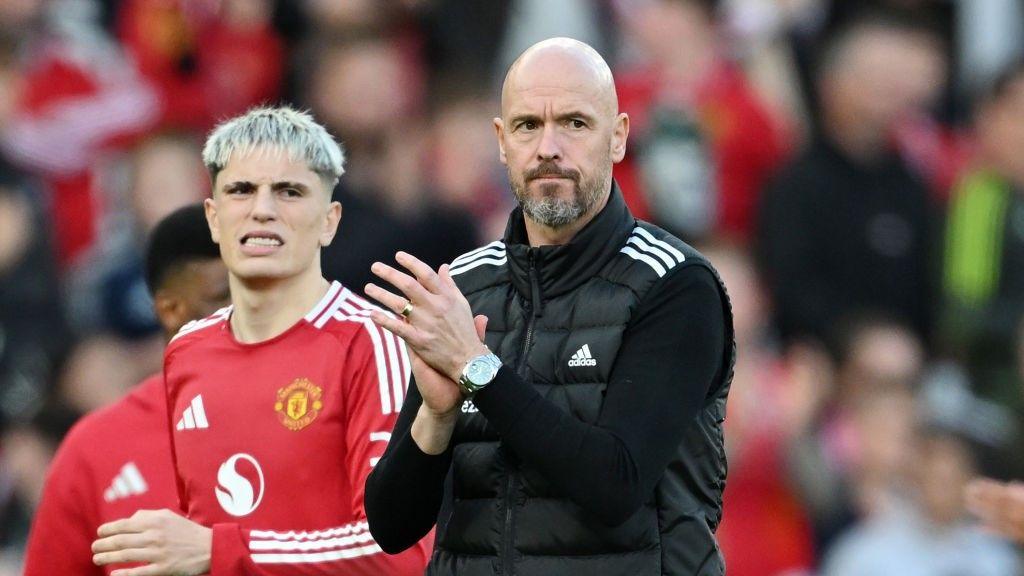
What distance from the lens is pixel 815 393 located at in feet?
32.1

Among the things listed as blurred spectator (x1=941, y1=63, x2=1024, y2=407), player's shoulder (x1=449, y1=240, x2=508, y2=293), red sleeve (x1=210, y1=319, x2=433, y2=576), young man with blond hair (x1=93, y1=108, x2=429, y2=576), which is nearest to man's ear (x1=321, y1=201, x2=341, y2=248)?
young man with blond hair (x1=93, y1=108, x2=429, y2=576)

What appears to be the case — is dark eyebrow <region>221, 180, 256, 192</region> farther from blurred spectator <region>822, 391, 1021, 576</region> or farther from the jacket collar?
blurred spectator <region>822, 391, 1021, 576</region>

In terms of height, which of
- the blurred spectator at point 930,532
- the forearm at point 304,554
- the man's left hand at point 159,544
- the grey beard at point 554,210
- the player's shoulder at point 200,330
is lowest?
the blurred spectator at point 930,532

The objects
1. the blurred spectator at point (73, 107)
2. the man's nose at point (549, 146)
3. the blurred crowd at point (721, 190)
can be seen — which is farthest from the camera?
the blurred spectator at point (73, 107)

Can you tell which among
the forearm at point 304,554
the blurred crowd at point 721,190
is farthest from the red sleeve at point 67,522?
the blurred crowd at point 721,190

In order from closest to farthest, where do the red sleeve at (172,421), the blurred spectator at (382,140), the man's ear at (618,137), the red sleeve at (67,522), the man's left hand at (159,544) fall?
the man's ear at (618,137), the man's left hand at (159,544), the red sleeve at (172,421), the red sleeve at (67,522), the blurred spectator at (382,140)

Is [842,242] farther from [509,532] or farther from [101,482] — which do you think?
[509,532]

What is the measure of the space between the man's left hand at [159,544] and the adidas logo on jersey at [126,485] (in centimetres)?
89

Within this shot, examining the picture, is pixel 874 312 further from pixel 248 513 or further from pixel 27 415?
pixel 248 513

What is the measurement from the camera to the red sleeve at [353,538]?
452cm

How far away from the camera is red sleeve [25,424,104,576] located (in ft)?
17.5

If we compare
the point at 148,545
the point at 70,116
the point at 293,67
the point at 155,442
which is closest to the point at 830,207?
the point at 293,67

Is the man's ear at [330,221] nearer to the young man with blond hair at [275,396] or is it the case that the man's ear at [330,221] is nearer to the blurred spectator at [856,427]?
the young man with blond hair at [275,396]

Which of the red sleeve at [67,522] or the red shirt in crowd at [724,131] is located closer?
the red sleeve at [67,522]
